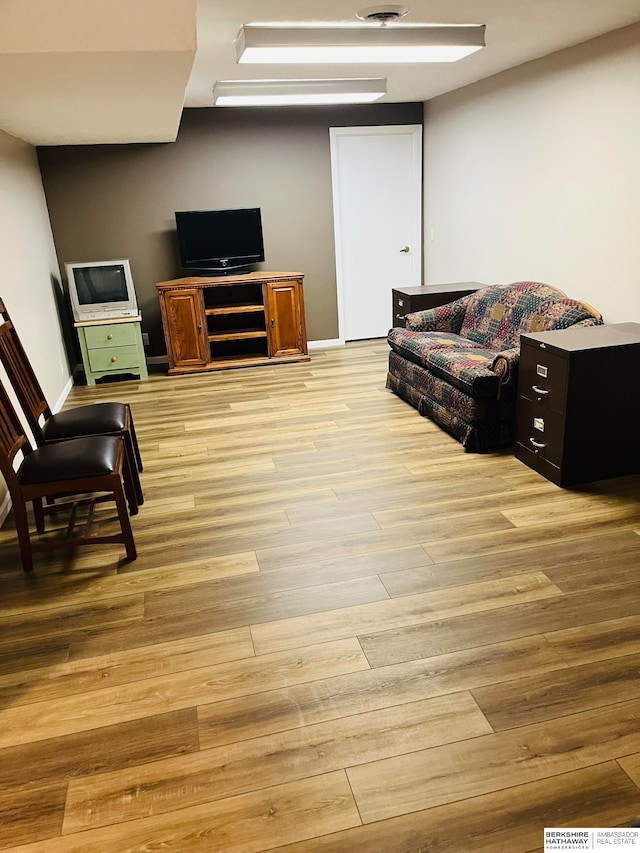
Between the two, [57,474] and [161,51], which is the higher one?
[161,51]

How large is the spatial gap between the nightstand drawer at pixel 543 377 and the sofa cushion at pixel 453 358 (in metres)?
0.21

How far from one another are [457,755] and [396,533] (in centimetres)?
124

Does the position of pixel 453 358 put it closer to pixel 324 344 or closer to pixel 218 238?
pixel 324 344

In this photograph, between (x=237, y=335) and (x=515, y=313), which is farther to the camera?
(x=237, y=335)

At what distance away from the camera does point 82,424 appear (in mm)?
3143

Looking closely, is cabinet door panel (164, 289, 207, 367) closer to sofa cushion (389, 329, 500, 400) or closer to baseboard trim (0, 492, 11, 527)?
sofa cushion (389, 329, 500, 400)

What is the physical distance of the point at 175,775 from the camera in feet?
5.61

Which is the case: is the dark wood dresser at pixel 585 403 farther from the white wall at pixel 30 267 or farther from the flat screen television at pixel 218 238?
the flat screen television at pixel 218 238

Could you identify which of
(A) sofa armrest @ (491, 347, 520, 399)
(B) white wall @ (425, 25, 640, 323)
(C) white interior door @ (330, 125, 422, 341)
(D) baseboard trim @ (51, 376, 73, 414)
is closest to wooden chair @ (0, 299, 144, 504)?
(D) baseboard trim @ (51, 376, 73, 414)

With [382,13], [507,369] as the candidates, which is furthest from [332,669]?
[382,13]

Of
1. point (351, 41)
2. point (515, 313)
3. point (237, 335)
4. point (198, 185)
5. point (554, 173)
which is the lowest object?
point (237, 335)

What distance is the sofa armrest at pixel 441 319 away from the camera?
5.07 metres

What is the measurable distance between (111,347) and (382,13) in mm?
3749

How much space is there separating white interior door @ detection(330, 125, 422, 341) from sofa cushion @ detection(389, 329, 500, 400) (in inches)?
73.7
